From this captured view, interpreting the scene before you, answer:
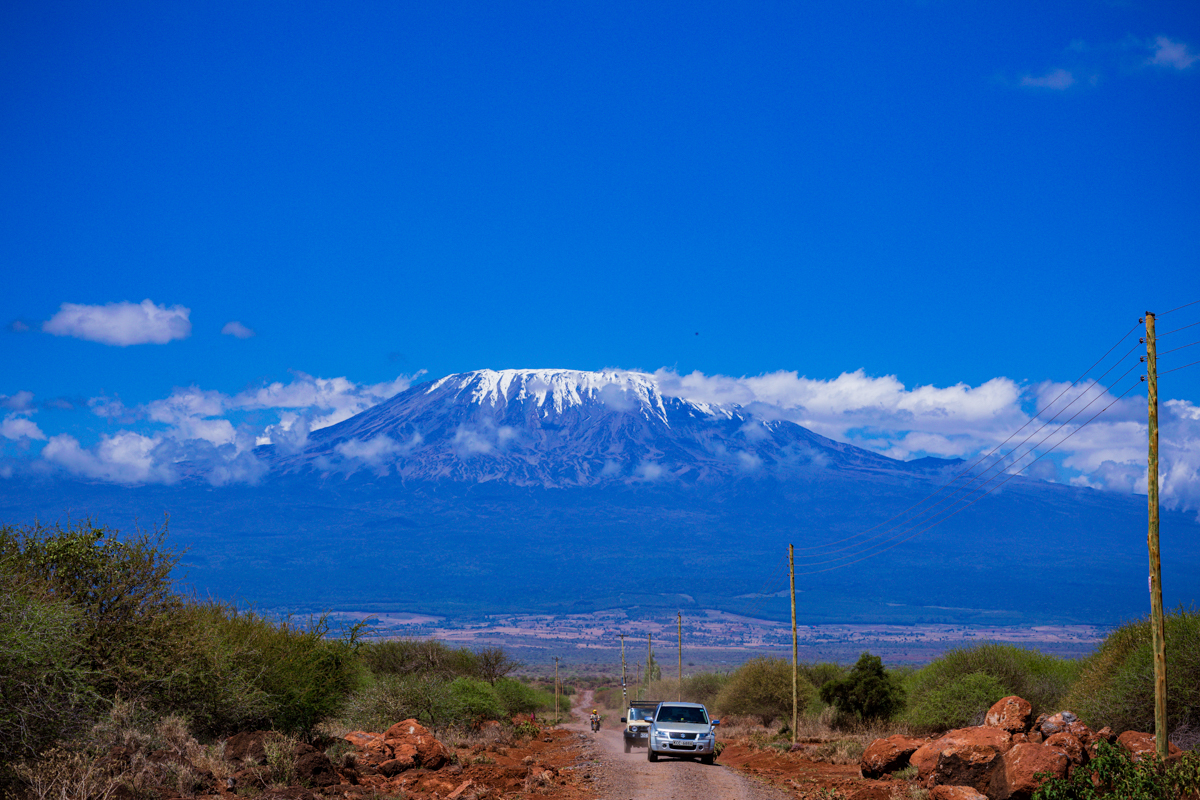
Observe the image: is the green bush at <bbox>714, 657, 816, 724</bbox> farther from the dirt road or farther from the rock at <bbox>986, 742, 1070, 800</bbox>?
the rock at <bbox>986, 742, 1070, 800</bbox>

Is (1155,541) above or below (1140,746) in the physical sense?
above

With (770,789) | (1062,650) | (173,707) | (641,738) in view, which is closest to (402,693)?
(641,738)

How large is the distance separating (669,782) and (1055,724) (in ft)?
25.5

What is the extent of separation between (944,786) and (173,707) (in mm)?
15673

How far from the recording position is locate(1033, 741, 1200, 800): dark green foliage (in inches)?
566

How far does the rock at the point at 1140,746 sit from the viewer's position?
1655 centimetres

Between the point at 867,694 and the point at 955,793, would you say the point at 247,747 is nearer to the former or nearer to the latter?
the point at 955,793

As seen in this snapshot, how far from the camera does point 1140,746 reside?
17.2 metres

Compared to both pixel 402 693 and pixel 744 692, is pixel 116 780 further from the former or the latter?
pixel 744 692

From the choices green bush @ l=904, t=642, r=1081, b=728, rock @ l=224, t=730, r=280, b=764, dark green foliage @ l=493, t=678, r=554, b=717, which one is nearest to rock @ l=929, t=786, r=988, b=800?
rock @ l=224, t=730, r=280, b=764

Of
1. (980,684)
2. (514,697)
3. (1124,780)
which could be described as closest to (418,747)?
(1124,780)

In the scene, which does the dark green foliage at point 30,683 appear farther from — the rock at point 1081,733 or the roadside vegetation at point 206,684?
the rock at point 1081,733

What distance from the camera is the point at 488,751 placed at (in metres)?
30.4

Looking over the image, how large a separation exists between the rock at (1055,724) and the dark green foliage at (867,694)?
74.7 feet
